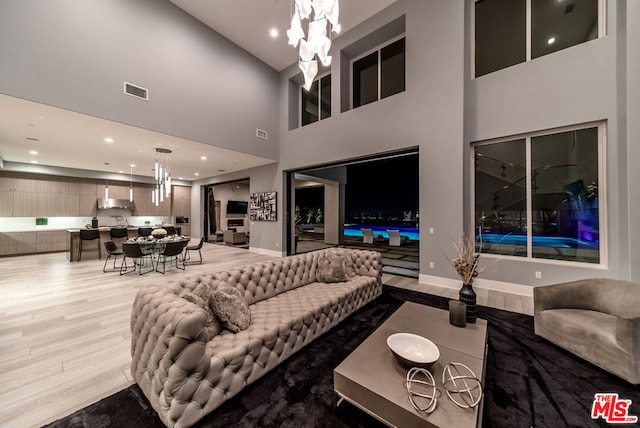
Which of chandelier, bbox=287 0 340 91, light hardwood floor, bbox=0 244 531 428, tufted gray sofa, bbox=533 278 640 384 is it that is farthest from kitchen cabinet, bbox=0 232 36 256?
tufted gray sofa, bbox=533 278 640 384

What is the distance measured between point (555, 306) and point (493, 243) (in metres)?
2.01

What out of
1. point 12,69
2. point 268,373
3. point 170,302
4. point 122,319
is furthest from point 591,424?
point 12,69

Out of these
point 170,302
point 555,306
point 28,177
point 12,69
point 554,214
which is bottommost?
point 555,306

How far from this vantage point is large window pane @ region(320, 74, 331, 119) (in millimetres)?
6996

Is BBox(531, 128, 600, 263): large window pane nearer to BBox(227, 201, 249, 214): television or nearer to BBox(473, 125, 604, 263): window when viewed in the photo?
BBox(473, 125, 604, 263): window

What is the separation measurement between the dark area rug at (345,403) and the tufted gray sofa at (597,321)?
0.48 feet

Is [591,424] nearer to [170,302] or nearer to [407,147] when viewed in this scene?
[170,302]

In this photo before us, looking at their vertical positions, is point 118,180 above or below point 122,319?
above

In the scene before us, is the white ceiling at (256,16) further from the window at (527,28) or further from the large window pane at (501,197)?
the large window pane at (501,197)

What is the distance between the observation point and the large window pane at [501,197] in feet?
13.9

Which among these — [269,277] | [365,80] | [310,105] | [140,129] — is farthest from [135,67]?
[365,80]

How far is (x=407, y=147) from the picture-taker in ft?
16.5

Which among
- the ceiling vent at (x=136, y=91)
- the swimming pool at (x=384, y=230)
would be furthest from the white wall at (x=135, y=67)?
the swimming pool at (x=384, y=230)

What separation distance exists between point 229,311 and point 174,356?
22.3 inches
